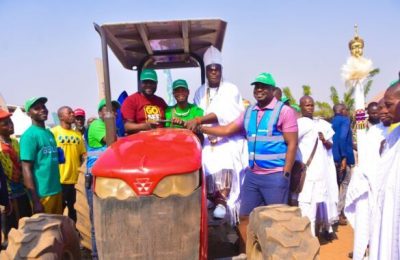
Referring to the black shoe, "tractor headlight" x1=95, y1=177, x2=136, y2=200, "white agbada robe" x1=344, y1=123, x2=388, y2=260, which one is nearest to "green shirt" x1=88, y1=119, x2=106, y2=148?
"tractor headlight" x1=95, y1=177, x2=136, y2=200

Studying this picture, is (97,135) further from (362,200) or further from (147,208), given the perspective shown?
(362,200)

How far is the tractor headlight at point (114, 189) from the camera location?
2533mm

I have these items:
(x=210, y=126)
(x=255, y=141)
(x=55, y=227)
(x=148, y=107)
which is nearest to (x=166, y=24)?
(x=148, y=107)

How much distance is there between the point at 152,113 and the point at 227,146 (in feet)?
2.69

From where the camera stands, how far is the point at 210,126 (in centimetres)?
390

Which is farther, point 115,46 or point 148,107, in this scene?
point 115,46

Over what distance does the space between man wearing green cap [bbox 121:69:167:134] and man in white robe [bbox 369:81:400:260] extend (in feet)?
6.54

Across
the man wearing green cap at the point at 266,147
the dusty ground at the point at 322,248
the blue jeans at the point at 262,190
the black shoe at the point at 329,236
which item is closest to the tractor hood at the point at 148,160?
the man wearing green cap at the point at 266,147

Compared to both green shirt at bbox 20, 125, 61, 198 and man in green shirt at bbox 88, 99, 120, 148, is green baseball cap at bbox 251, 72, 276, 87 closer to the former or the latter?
man in green shirt at bbox 88, 99, 120, 148

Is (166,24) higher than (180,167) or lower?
higher

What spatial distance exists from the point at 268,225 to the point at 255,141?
0.96 m

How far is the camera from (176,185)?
2.59 meters

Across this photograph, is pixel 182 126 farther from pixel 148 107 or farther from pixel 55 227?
pixel 55 227

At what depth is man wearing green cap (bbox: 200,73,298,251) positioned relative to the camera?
143 inches
